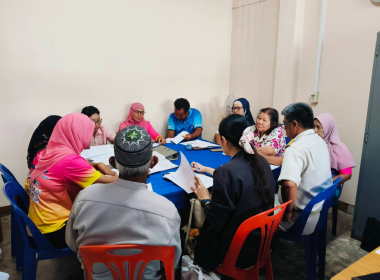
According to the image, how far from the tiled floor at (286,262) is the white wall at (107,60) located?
1170 mm

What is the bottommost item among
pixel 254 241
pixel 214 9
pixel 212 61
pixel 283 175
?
pixel 254 241

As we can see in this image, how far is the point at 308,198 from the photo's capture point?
65.0 inches

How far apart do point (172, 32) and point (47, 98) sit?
6.13ft

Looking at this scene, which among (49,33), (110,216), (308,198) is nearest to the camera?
(110,216)

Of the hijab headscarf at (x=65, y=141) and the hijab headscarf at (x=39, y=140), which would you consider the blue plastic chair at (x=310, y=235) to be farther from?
the hijab headscarf at (x=39, y=140)

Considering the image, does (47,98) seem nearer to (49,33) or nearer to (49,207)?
(49,33)

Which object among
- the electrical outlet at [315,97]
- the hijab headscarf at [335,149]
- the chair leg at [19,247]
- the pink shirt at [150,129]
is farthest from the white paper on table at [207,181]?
the electrical outlet at [315,97]

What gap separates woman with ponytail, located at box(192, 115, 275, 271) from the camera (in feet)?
4.08

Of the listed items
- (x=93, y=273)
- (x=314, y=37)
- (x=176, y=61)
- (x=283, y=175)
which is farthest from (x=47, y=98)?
(x=314, y=37)

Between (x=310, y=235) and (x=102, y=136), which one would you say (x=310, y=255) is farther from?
(x=102, y=136)

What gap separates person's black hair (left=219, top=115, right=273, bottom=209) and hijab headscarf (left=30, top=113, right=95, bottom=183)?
0.88 meters

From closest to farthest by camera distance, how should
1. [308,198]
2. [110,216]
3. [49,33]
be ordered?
[110,216] < [308,198] < [49,33]

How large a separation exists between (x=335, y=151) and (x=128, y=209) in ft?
6.42

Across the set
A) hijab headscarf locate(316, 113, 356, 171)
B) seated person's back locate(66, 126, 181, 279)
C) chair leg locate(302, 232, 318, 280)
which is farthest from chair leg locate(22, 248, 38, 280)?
hijab headscarf locate(316, 113, 356, 171)
